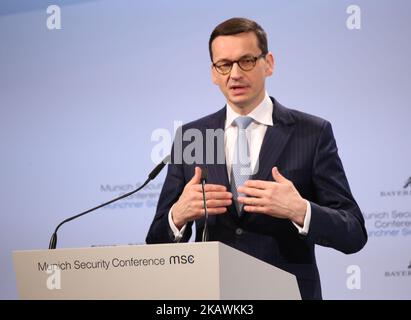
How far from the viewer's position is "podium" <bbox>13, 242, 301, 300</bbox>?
6.40 feet

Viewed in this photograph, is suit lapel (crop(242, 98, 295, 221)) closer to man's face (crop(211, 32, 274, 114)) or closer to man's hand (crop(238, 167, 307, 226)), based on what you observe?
man's face (crop(211, 32, 274, 114))

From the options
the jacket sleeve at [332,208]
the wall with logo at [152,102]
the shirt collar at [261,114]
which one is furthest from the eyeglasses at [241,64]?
the wall with logo at [152,102]

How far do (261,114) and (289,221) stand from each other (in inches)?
21.2

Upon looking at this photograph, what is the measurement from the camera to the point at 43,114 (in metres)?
4.28

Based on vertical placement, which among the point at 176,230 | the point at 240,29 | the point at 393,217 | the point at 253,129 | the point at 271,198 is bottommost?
the point at 393,217

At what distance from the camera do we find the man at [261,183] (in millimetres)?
2541

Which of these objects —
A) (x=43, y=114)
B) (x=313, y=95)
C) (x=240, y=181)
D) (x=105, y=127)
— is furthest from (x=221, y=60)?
(x=43, y=114)

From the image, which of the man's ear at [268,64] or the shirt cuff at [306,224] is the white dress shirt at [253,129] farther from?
the shirt cuff at [306,224]

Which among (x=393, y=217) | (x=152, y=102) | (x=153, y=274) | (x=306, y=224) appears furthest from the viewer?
(x=152, y=102)

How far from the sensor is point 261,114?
125 inches

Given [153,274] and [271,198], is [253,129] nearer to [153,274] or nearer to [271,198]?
[271,198]

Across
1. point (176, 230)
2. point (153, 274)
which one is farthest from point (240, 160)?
point (153, 274)

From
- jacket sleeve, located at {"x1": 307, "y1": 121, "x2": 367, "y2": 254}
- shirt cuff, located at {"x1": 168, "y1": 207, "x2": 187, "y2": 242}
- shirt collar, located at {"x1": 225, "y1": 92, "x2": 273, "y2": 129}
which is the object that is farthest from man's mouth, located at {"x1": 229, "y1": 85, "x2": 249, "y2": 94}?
shirt cuff, located at {"x1": 168, "y1": 207, "x2": 187, "y2": 242}
